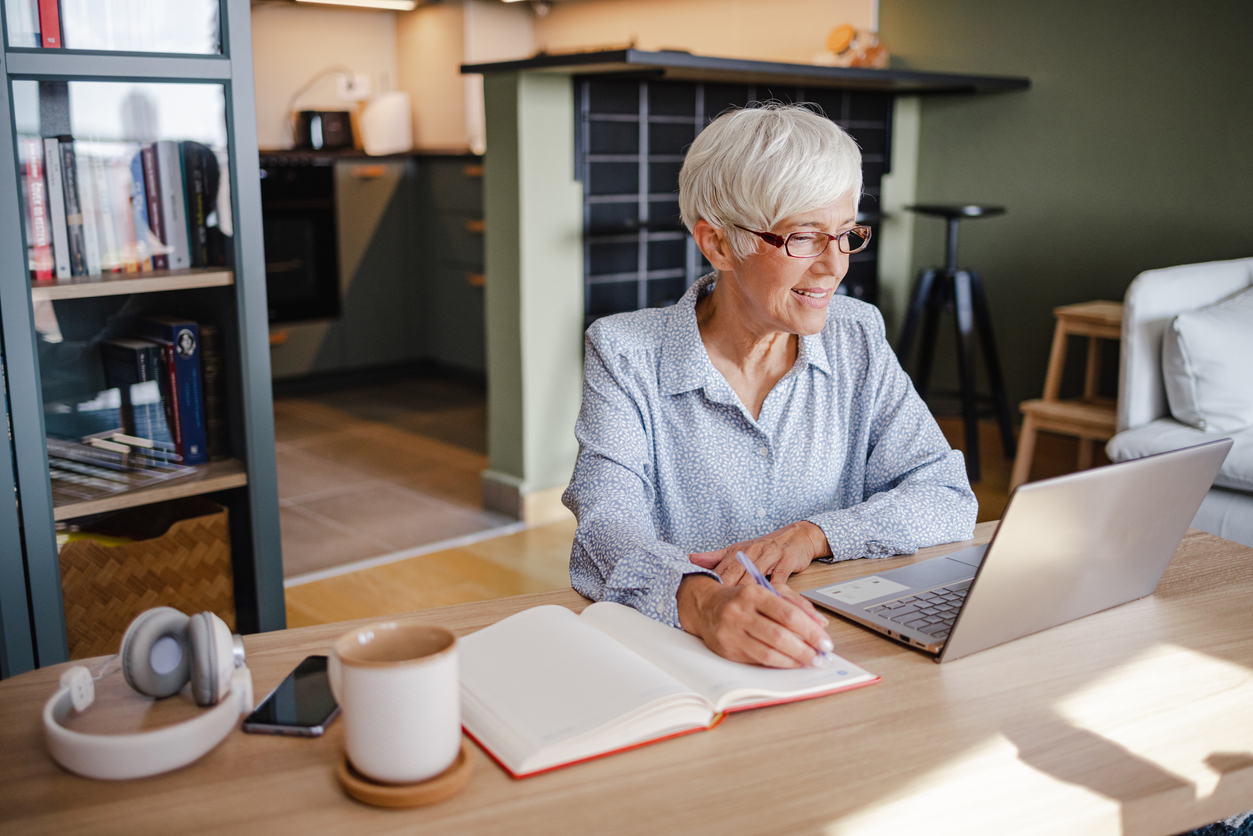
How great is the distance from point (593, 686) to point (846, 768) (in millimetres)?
195

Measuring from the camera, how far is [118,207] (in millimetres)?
1960

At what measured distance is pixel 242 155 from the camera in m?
1.89

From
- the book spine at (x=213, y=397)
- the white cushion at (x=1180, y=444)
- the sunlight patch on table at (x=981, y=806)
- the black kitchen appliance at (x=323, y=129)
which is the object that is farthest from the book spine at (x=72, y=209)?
the black kitchen appliance at (x=323, y=129)

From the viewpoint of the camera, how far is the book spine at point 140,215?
1975mm

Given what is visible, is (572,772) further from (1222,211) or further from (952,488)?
(1222,211)

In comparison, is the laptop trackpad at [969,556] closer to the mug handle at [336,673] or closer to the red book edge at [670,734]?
the red book edge at [670,734]

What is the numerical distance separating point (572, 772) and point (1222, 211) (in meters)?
3.36

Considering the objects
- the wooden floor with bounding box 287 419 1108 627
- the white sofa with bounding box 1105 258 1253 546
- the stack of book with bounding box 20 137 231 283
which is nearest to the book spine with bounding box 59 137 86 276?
the stack of book with bounding box 20 137 231 283

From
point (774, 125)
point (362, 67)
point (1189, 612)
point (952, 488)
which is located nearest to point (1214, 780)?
point (1189, 612)

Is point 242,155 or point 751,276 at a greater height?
point 242,155

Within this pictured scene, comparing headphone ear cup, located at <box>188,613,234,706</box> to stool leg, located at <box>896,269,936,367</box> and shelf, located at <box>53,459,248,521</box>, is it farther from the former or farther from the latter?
stool leg, located at <box>896,269,936,367</box>

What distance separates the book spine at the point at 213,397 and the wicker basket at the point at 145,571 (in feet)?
0.36

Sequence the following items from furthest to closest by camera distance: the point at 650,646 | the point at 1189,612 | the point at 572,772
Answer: the point at 1189,612, the point at 650,646, the point at 572,772

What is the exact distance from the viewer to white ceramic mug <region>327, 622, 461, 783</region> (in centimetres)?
66
